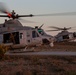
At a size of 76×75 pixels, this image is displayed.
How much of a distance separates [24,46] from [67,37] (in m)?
41.4

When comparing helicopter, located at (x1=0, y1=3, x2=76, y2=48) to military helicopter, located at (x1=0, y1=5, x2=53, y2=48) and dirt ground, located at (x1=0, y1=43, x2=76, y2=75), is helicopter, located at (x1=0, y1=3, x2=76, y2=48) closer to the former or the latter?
military helicopter, located at (x1=0, y1=5, x2=53, y2=48)

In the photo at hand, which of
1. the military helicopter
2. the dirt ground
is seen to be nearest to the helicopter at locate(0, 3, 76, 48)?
the military helicopter

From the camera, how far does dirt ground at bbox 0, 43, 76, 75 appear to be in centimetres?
2069

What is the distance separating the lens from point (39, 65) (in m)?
23.6

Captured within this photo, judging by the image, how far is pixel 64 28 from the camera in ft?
240

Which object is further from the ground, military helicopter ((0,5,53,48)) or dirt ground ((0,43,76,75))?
military helicopter ((0,5,53,48))

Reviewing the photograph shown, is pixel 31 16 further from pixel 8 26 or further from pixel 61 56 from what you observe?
pixel 61 56

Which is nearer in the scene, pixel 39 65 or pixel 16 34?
pixel 39 65

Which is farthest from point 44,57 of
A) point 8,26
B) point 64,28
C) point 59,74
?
point 64,28

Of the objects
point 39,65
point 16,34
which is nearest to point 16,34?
point 16,34

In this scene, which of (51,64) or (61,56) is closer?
(51,64)

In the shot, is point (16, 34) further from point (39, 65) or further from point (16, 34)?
point (39, 65)

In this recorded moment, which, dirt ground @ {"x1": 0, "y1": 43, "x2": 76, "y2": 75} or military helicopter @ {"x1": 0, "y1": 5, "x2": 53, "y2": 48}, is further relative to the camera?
military helicopter @ {"x1": 0, "y1": 5, "x2": 53, "y2": 48}

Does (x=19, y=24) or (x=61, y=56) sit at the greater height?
(x=19, y=24)
